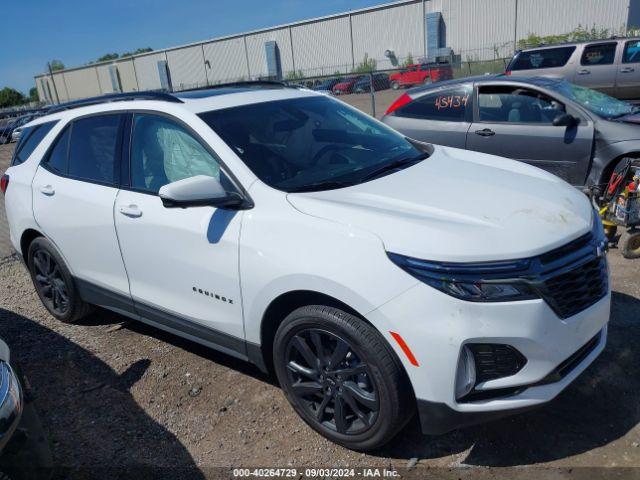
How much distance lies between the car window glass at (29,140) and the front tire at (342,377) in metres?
2.91

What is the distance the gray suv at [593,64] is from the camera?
12.3 metres

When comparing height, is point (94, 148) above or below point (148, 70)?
below

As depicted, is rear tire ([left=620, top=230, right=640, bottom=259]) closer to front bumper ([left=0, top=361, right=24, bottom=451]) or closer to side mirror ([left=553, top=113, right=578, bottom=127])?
side mirror ([left=553, top=113, right=578, bottom=127])

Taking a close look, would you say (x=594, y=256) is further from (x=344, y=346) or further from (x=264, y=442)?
(x=264, y=442)

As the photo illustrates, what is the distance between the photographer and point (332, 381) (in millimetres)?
2689

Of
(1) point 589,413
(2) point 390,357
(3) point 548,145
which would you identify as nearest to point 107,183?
(2) point 390,357

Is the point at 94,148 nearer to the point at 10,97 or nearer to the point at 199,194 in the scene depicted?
the point at 199,194

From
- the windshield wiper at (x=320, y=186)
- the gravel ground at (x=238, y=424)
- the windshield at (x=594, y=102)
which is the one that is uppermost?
the windshield wiper at (x=320, y=186)

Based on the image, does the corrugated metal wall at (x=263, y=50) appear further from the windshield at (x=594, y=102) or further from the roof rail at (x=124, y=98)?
the roof rail at (x=124, y=98)

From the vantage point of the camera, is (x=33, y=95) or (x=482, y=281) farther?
(x=33, y=95)

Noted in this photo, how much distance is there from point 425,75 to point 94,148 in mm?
21081

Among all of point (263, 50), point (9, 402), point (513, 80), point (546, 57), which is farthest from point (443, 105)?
point (263, 50)

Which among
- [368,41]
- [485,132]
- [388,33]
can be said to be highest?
[388,33]

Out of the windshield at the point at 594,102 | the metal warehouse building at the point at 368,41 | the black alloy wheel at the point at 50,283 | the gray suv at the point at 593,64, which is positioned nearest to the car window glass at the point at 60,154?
the black alloy wheel at the point at 50,283
